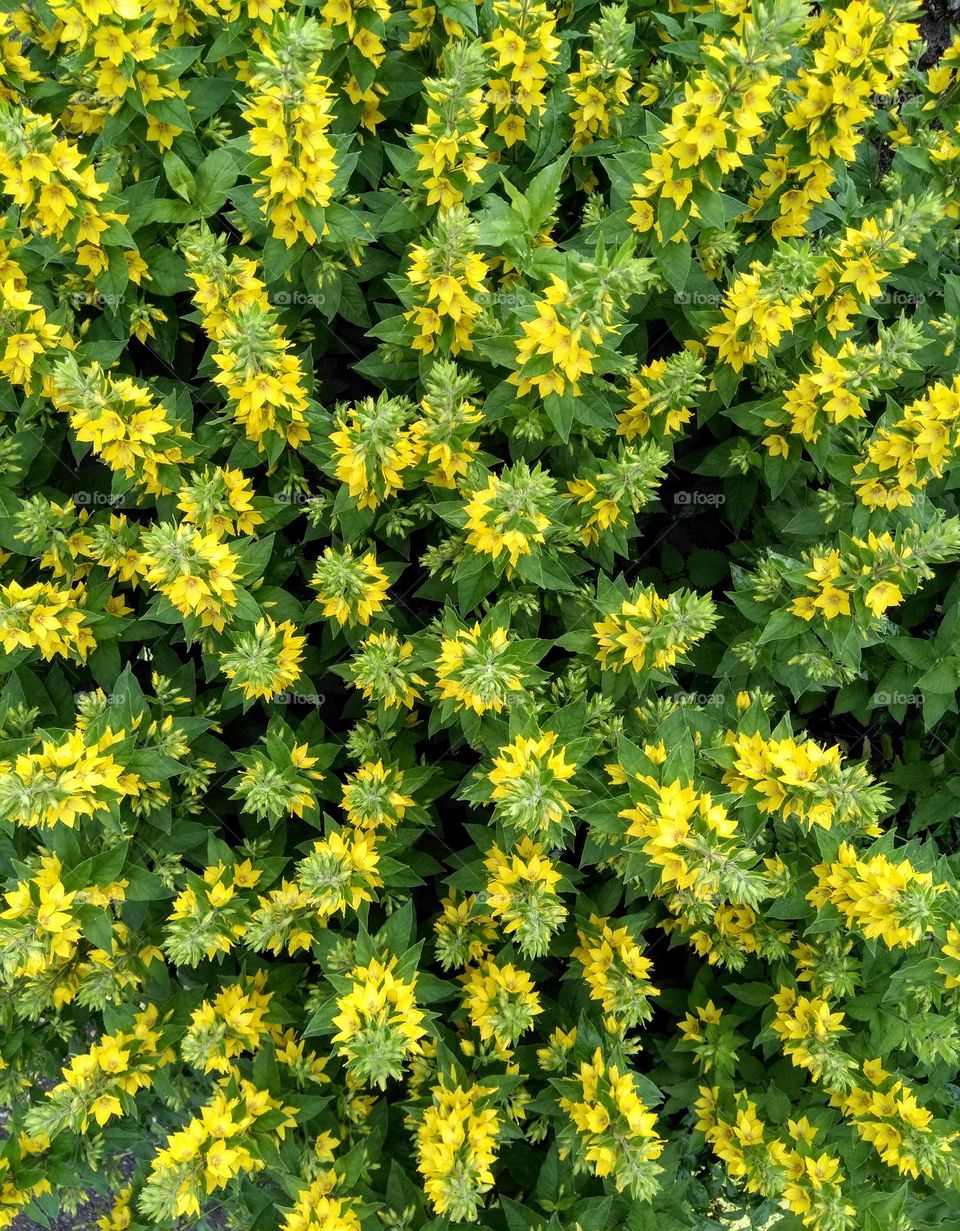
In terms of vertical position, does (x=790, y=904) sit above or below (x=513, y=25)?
below

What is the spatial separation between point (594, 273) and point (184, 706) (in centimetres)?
193

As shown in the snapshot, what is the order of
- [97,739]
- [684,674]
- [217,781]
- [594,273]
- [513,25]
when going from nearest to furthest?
[594,273]
[97,739]
[513,25]
[217,781]
[684,674]

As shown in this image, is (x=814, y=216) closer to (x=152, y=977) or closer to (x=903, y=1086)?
(x=903, y=1086)

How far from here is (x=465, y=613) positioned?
9.34 ft

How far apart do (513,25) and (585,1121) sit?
3263mm

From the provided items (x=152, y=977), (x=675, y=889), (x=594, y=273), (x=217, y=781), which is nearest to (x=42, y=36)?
(x=594, y=273)

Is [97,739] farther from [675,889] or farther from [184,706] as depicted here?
[675,889]

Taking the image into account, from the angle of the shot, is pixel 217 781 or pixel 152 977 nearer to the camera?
pixel 152 977

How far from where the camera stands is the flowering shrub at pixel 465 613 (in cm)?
261

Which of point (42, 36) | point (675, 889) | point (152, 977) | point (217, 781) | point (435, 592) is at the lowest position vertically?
point (152, 977)

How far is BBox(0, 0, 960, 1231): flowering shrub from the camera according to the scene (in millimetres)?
2607

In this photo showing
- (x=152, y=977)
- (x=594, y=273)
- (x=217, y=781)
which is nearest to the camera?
(x=594, y=273)

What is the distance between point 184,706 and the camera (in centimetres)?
322

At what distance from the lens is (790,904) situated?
2955 millimetres
